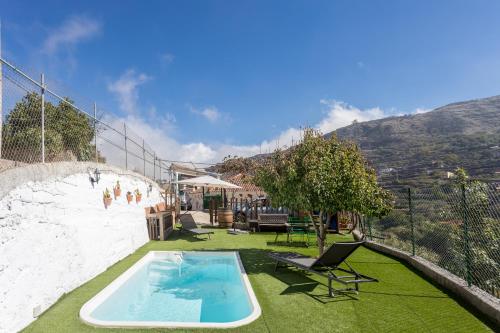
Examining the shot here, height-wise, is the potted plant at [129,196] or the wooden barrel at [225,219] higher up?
the potted plant at [129,196]

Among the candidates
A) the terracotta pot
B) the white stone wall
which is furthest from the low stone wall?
the terracotta pot

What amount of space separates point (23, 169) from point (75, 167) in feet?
7.06

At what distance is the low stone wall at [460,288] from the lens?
199 inches

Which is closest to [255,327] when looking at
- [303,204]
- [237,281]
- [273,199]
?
[237,281]

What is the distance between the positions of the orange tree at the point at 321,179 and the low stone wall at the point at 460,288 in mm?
1594

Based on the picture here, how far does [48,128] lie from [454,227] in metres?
9.95

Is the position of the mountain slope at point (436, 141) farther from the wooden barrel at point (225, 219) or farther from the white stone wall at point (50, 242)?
the white stone wall at point (50, 242)

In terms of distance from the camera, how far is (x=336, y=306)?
5.57 meters

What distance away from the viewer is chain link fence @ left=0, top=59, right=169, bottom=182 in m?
5.06

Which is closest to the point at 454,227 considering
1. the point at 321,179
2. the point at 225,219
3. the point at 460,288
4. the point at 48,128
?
the point at 460,288

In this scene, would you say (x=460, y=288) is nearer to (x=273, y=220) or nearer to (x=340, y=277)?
(x=340, y=277)

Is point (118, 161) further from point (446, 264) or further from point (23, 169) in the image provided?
point (446, 264)

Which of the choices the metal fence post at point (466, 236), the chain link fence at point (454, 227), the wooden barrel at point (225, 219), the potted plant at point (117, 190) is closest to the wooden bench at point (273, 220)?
the wooden barrel at point (225, 219)

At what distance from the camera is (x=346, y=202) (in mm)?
8055
